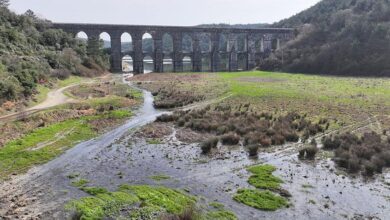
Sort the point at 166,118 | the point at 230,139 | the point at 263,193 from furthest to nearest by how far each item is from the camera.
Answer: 1. the point at 166,118
2. the point at 230,139
3. the point at 263,193

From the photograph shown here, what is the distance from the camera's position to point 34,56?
74000mm

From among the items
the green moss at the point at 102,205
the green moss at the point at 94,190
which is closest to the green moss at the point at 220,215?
the green moss at the point at 102,205

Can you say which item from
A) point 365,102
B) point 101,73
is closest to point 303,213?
point 365,102

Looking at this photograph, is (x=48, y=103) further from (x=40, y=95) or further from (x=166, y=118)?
(x=166, y=118)

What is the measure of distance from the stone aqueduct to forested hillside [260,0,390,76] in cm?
1268

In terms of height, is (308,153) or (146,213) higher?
(308,153)

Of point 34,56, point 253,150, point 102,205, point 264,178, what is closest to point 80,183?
point 102,205

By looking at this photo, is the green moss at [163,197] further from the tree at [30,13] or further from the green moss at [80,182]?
the tree at [30,13]

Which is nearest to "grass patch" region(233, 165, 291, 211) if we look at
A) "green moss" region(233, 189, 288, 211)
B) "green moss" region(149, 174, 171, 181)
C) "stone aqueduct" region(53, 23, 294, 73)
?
"green moss" region(233, 189, 288, 211)

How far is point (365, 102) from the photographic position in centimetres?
4950

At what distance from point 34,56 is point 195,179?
59224 mm

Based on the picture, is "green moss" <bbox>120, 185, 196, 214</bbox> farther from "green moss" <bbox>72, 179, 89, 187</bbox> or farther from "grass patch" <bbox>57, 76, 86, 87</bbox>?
"grass patch" <bbox>57, 76, 86, 87</bbox>

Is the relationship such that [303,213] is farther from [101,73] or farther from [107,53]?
[107,53]

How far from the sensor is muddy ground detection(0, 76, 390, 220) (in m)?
19.6
